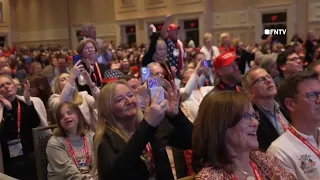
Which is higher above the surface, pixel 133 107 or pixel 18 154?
pixel 133 107

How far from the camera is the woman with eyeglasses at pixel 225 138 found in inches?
86.4

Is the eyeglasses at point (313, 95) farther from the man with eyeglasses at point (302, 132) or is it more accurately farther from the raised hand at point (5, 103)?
the raised hand at point (5, 103)

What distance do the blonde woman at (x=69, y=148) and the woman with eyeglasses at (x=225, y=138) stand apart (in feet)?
5.81

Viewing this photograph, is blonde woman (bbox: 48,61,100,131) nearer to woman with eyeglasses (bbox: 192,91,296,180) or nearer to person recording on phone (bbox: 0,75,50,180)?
person recording on phone (bbox: 0,75,50,180)

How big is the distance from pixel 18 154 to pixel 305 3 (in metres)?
13.5

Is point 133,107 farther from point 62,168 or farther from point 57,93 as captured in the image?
point 57,93

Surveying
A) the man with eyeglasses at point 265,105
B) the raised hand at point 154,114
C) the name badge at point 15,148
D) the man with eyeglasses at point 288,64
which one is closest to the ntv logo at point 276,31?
the man with eyeglasses at point 288,64

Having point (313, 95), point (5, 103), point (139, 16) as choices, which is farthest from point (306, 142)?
point (139, 16)

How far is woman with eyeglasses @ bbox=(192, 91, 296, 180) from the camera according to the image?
220cm

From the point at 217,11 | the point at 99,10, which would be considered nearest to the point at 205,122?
the point at 217,11

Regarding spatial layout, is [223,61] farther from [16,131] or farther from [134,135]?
[134,135]

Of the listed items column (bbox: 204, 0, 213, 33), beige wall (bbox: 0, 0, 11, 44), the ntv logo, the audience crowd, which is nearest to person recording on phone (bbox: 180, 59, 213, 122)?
the audience crowd

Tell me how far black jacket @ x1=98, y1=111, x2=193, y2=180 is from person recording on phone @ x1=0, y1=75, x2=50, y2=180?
86.7 inches

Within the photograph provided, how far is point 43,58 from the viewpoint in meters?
14.6
